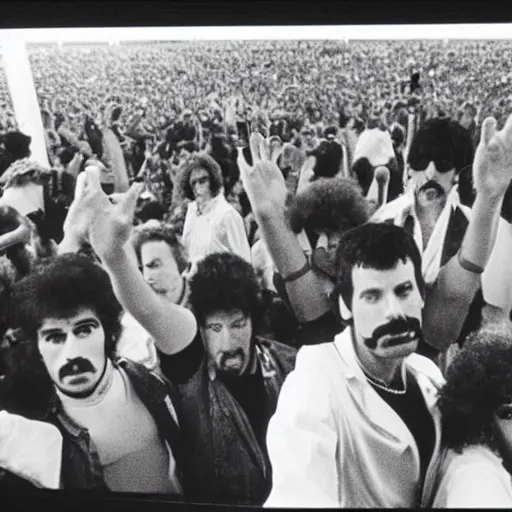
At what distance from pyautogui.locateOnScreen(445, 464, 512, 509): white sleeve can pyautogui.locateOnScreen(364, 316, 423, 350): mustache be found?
15.7 inches

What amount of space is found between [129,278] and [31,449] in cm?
62

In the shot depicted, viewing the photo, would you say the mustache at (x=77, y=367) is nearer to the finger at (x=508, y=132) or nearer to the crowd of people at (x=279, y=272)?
the crowd of people at (x=279, y=272)

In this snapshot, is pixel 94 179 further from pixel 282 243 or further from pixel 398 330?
pixel 398 330

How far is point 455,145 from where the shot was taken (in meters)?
2.28

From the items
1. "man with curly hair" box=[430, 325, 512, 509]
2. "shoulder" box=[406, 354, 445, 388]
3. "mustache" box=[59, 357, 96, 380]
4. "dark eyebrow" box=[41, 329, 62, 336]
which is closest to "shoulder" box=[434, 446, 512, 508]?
"man with curly hair" box=[430, 325, 512, 509]

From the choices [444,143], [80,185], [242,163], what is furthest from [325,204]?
[80,185]

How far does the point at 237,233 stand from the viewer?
2.36 metres

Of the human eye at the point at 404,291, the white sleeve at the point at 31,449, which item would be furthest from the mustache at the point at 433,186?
the white sleeve at the point at 31,449

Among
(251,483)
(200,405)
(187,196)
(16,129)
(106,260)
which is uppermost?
(16,129)

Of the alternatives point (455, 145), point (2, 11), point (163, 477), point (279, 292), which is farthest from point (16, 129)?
point (455, 145)

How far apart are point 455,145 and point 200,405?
104 centimetres

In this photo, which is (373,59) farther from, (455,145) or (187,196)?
(187,196)

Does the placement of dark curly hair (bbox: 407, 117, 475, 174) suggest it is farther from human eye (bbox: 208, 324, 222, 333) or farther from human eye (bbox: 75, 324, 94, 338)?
human eye (bbox: 75, 324, 94, 338)

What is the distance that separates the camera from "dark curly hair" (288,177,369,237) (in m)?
2.32
